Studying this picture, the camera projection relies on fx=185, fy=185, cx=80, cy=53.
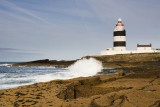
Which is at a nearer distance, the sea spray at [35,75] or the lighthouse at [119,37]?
the sea spray at [35,75]

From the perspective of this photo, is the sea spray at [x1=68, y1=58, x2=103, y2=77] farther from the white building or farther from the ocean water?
the white building

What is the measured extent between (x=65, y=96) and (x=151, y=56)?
37126 millimetres

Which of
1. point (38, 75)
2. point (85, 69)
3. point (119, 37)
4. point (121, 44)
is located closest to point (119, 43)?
point (121, 44)

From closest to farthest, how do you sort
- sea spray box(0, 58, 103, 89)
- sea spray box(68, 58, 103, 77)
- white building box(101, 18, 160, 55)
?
sea spray box(0, 58, 103, 89) < sea spray box(68, 58, 103, 77) < white building box(101, 18, 160, 55)

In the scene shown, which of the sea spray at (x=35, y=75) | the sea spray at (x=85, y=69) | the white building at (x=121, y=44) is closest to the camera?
the sea spray at (x=35, y=75)

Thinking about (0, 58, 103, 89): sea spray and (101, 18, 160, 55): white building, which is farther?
(101, 18, 160, 55): white building

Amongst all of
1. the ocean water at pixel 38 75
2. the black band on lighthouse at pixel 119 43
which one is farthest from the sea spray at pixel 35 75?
the black band on lighthouse at pixel 119 43

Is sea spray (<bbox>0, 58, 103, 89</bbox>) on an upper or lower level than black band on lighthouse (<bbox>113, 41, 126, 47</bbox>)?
lower

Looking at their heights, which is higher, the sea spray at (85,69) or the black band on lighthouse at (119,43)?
the black band on lighthouse at (119,43)

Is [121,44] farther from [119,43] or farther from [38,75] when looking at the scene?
[38,75]

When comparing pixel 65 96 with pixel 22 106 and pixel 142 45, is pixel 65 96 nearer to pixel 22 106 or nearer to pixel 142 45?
pixel 22 106

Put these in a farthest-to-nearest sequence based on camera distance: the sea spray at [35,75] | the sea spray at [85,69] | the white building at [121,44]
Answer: the white building at [121,44] < the sea spray at [85,69] < the sea spray at [35,75]

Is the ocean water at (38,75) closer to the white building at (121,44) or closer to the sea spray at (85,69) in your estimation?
the sea spray at (85,69)

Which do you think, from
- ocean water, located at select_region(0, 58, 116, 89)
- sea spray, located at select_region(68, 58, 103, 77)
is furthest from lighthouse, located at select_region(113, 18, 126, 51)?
A: ocean water, located at select_region(0, 58, 116, 89)
